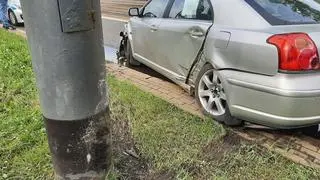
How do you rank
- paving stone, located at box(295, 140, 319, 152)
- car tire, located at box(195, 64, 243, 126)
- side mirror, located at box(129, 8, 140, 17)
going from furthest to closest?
side mirror, located at box(129, 8, 140, 17) < car tire, located at box(195, 64, 243, 126) < paving stone, located at box(295, 140, 319, 152)

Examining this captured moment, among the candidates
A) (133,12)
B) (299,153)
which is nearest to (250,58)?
(299,153)

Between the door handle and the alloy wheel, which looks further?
the door handle

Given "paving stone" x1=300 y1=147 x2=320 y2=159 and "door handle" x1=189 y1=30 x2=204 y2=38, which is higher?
"door handle" x1=189 y1=30 x2=204 y2=38

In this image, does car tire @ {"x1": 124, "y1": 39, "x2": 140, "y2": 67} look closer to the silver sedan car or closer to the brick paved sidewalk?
the brick paved sidewalk

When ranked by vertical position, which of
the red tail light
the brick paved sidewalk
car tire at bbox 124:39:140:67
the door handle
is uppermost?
the red tail light

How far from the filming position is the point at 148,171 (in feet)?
10.3

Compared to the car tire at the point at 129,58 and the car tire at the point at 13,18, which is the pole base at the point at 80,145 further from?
the car tire at the point at 13,18

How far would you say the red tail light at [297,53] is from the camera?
3178mm

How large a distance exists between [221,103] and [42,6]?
2353mm

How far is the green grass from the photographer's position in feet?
10.1

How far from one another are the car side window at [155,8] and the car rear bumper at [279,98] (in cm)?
227

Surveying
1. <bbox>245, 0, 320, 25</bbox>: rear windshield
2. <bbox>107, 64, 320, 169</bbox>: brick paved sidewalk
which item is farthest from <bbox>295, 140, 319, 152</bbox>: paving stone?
<bbox>245, 0, 320, 25</bbox>: rear windshield

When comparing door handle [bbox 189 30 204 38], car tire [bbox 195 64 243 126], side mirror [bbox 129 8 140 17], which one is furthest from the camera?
side mirror [bbox 129 8 140 17]

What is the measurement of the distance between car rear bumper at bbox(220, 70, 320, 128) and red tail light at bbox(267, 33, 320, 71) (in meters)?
0.08
